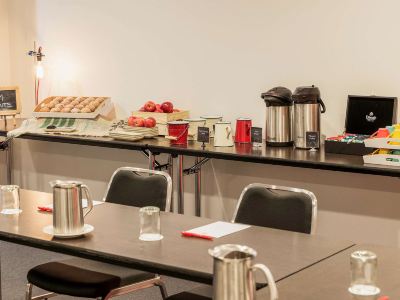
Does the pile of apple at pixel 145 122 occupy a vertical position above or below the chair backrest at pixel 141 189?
above

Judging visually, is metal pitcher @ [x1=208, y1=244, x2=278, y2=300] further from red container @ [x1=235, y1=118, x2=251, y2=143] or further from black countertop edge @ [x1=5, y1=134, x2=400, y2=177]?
red container @ [x1=235, y1=118, x2=251, y2=143]

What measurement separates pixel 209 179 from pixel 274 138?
0.83 metres

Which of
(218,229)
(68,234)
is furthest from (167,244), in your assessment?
(68,234)

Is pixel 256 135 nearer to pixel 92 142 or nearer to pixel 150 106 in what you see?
pixel 150 106

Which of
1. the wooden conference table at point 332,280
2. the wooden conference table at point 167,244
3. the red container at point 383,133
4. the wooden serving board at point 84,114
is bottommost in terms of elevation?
the wooden conference table at point 332,280

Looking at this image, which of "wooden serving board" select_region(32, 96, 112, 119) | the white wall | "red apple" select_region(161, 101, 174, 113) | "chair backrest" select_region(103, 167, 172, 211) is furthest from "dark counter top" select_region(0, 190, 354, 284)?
the white wall

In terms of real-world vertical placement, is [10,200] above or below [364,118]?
below

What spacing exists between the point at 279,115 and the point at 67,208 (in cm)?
201

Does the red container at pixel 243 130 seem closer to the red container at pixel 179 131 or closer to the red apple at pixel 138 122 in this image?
the red container at pixel 179 131

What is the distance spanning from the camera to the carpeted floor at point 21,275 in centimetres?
434

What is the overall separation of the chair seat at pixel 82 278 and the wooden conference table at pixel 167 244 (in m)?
0.29

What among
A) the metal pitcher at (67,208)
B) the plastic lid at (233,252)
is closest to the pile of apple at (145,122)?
the metal pitcher at (67,208)

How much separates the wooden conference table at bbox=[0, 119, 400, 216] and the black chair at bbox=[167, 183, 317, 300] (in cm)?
74

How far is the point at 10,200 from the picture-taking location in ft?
10.6
